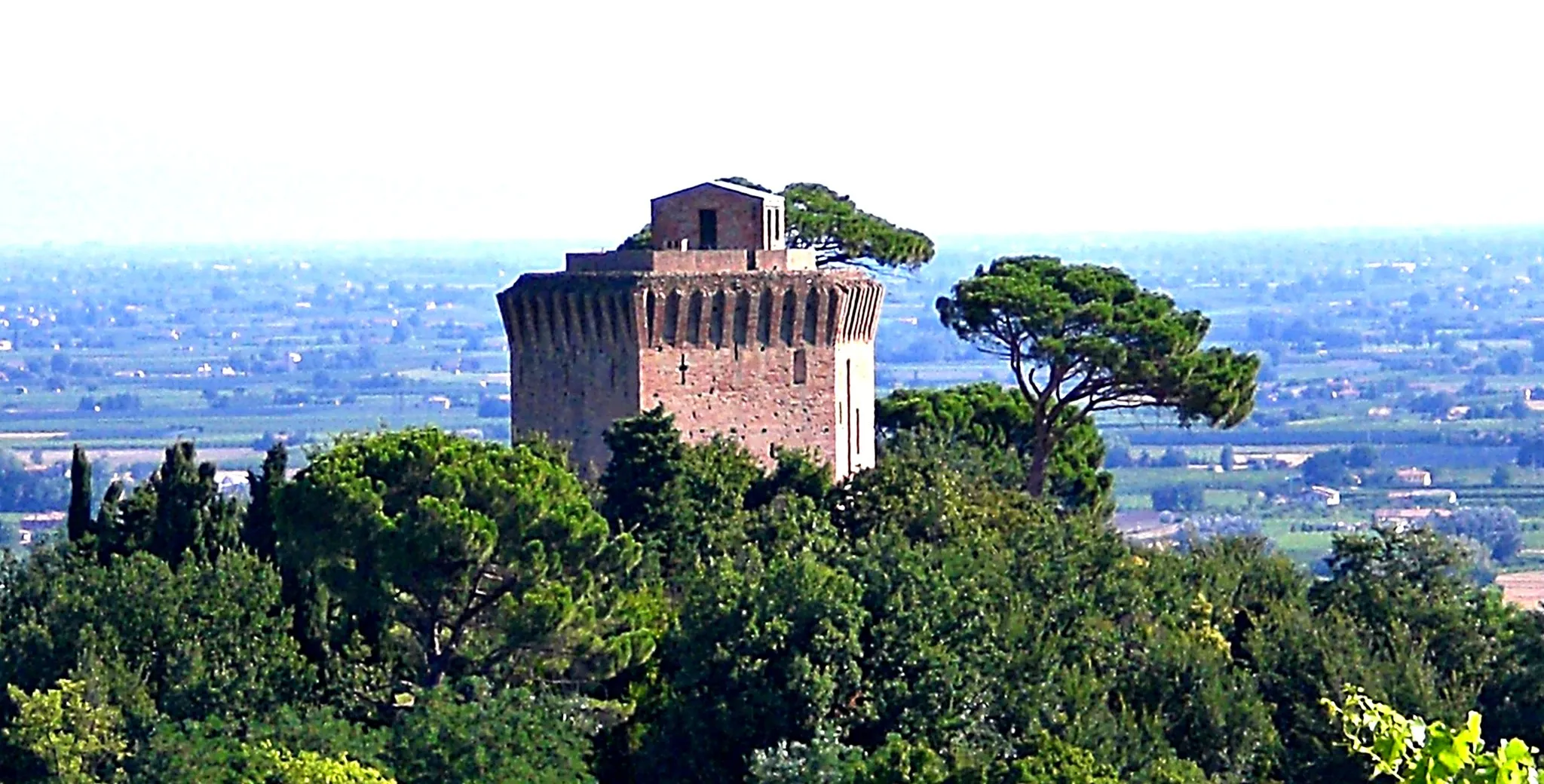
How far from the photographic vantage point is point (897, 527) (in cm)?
3819

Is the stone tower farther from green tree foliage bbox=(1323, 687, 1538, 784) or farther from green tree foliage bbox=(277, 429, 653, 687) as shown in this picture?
green tree foliage bbox=(1323, 687, 1538, 784)

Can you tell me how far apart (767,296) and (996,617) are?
8.49 m

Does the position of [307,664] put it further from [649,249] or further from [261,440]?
[261,440]

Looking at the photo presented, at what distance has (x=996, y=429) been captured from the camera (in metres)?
46.9

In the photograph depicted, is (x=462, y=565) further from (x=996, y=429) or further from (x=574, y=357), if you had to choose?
(x=996, y=429)

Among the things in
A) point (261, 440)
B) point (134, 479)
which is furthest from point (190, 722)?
point (261, 440)

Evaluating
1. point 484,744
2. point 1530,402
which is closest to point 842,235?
point 484,744

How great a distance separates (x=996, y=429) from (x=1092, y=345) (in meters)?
2.80

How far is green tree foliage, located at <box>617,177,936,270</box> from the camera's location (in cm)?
4675

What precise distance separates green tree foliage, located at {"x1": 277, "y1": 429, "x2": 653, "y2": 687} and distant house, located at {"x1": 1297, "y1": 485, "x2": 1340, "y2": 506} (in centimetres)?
9870

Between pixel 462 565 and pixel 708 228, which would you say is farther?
pixel 708 228

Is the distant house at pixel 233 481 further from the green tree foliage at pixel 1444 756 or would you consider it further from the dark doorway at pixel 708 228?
the green tree foliage at pixel 1444 756

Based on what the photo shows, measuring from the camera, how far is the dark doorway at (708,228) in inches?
1672

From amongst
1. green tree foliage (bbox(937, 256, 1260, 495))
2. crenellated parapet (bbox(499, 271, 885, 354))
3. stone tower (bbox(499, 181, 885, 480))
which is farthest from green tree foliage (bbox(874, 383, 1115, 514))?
crenellated parapet (bbox(499, 271, 885, 354))
